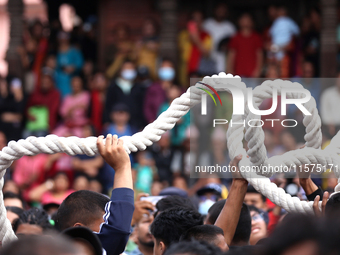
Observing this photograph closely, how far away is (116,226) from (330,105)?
5500 millimetres

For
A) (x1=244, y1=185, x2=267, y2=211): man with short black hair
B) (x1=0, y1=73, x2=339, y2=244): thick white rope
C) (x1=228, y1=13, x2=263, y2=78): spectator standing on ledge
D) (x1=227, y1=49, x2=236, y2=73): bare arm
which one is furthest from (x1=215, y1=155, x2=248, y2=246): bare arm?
(x1=227, y1=49, x2=236, y2=73): bare arm

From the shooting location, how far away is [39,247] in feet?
4.38

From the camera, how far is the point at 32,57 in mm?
10133

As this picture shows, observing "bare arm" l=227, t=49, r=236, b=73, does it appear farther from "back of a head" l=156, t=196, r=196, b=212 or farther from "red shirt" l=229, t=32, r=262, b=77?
"back of a head" l=156, t=196, r=196, b=212

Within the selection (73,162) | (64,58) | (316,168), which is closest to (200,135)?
(73,162)

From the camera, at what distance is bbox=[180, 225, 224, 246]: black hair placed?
260 centimetres

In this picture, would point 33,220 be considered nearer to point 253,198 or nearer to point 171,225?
point 171,225

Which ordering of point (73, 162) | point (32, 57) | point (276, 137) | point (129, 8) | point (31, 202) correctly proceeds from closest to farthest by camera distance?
point (276, 137) → point (31, 202) → point (73, 162) → point (32, 57) → point (129, 8)

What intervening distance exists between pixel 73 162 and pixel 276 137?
307 cm

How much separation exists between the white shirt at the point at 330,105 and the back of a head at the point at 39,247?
5797mm

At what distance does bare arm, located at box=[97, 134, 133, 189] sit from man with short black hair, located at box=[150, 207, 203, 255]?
22.5 inches

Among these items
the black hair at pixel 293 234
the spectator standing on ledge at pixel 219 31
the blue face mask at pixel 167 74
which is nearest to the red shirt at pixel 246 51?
the spectator standing on ledge at pixel 219 31

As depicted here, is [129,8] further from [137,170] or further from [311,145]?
[311,145]

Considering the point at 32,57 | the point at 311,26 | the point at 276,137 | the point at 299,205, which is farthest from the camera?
the point at 32,57
